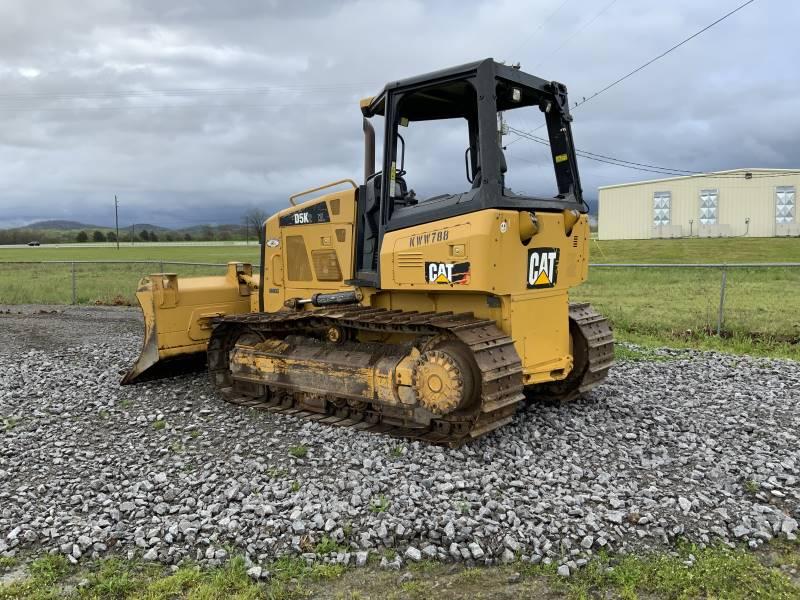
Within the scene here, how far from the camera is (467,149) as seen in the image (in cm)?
686

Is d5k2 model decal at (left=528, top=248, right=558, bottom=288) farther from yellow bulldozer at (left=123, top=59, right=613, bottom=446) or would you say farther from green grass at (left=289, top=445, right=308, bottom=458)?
green grass at (left=289, top=445, right=308, bottom=458)

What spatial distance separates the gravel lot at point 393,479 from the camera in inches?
175

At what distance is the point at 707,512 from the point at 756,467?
1089 millimetres

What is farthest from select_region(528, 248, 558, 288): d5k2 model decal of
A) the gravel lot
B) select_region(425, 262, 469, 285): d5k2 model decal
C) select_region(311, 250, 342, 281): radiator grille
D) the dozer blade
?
the dozer blade

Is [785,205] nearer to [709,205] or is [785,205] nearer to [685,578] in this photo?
[709,205]

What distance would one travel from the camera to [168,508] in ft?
16.1

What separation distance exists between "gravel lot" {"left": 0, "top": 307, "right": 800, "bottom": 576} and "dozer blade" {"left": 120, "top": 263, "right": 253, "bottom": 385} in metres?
0.48

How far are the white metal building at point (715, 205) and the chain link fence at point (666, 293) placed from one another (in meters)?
28.2

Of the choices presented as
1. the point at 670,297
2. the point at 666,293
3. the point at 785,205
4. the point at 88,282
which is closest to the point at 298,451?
the point at 670,297

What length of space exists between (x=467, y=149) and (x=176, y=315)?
429 cm

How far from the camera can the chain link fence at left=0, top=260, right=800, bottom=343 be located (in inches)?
460

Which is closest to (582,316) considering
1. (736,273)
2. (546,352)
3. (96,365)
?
(546,352)

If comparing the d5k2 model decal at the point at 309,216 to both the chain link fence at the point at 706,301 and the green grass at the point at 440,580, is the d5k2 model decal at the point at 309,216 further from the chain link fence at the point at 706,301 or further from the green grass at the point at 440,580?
the chain link fence at the point at 706,301

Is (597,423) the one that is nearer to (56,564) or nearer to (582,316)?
(582,316)
